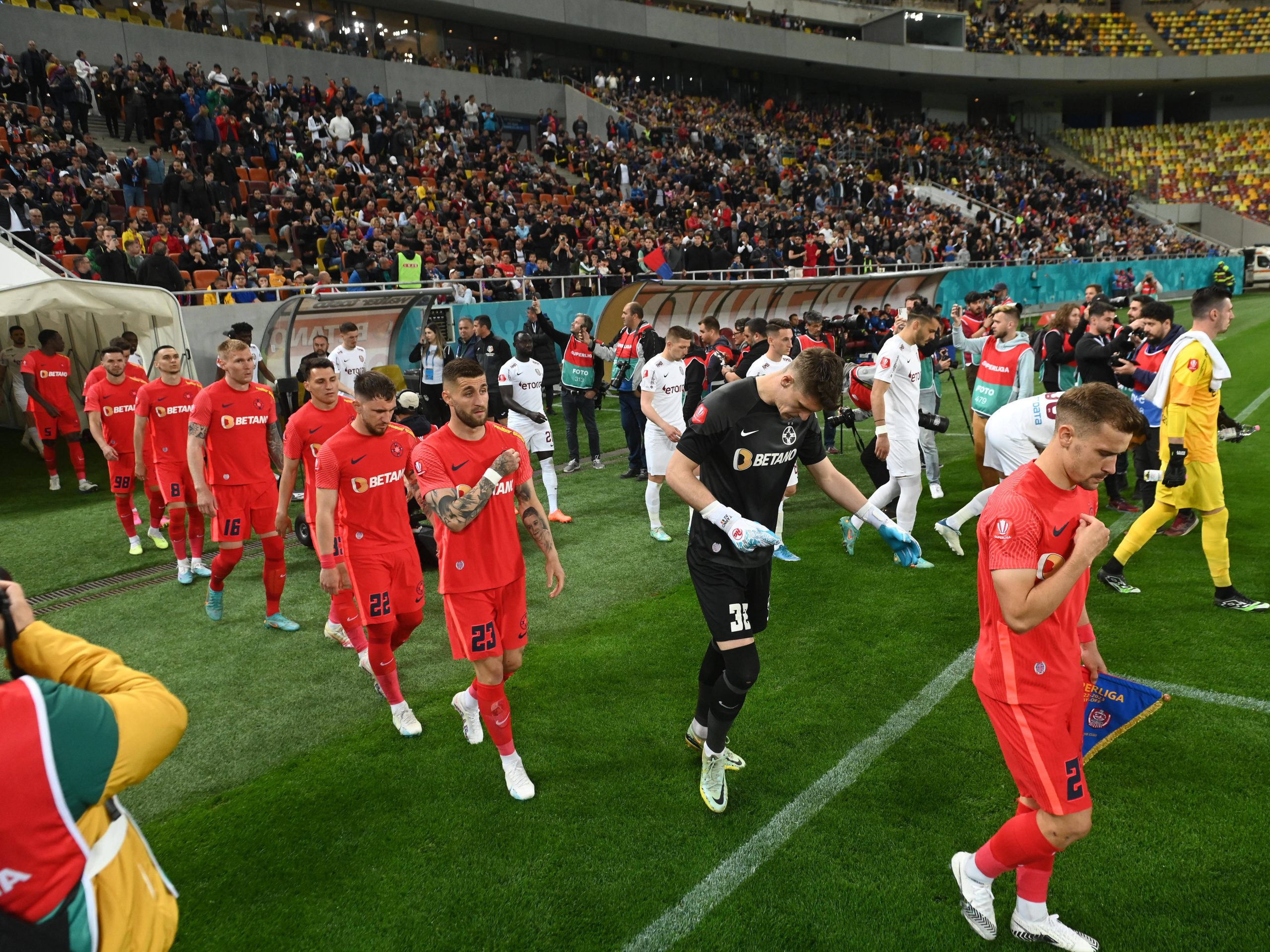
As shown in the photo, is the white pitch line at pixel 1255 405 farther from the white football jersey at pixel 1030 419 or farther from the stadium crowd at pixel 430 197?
the stadium crowd at pixel 430 197

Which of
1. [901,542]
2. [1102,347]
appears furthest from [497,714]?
[1102,347]

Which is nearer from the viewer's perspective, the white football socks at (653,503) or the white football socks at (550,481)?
the white football socks at (653,503)

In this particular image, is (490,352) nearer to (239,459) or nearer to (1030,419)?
(239,459)

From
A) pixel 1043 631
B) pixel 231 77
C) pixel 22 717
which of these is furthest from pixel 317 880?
pixel 231 77

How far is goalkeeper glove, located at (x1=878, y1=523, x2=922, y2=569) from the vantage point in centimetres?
402

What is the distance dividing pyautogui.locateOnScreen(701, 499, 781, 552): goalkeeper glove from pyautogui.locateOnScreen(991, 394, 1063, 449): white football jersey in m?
3.97

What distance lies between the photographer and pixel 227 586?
8250 mm

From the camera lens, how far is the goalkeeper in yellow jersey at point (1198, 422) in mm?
5996

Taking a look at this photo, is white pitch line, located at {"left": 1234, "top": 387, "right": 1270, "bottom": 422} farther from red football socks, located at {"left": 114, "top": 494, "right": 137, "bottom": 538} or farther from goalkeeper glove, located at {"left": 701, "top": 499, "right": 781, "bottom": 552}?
red football socks, located at {"left": 114, "top": 494, "right": 137, "bottom": 538}

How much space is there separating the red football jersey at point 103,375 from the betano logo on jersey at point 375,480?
5.64 metres

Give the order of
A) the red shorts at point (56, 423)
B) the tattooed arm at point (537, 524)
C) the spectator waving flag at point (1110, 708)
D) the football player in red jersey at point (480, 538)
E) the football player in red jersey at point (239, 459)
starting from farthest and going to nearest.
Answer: the red shorts at point (56, 423), the football player in red jersey at point (239, 459), the tattooed arm at point (537, 524), the football player in red jersey at point (480, 538), the spectator waving flag at point (1110, 708)

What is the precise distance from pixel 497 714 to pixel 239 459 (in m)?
3.74

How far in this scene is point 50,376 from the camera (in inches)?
475

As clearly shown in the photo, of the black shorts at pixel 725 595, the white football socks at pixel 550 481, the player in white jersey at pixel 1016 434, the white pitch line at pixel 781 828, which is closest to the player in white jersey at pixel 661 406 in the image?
the white football socks at pixel 550 481
